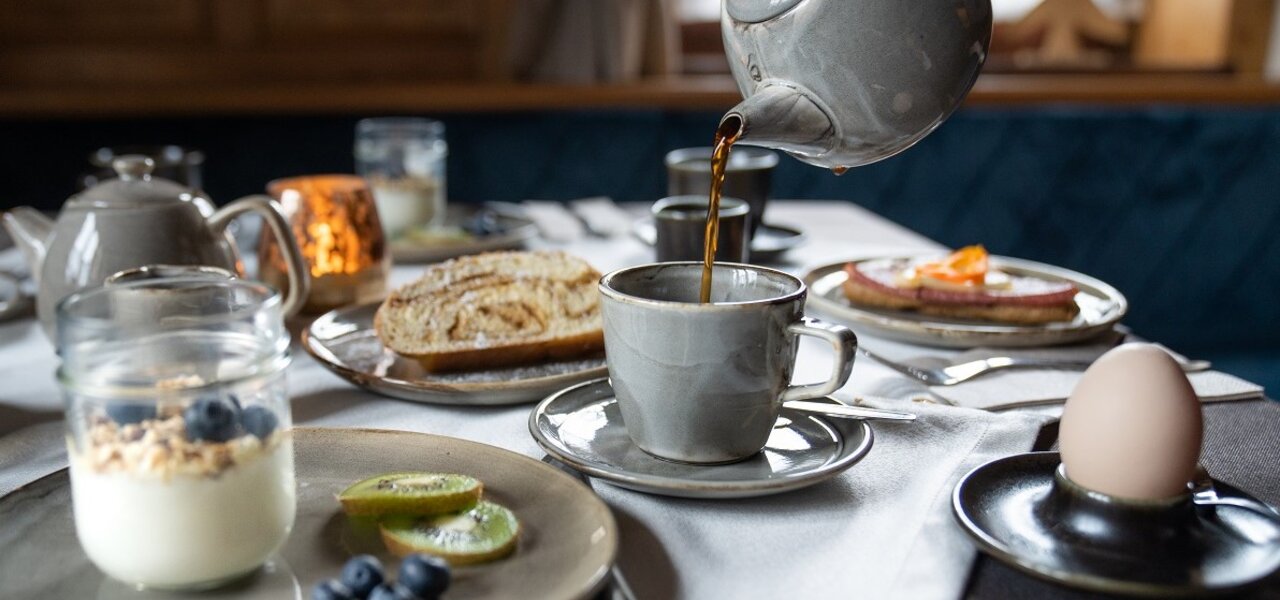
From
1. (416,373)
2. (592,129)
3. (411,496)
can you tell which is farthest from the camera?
(592,129)

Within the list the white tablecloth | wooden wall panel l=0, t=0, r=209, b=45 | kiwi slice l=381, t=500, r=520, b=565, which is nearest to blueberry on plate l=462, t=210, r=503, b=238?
the white tablecloth

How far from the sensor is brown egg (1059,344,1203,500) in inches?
23.0

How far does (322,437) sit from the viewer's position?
2.26 feet

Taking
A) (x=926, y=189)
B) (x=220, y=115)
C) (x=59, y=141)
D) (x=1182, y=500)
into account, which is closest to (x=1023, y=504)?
(x=1182, y=500)

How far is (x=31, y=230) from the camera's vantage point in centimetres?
101

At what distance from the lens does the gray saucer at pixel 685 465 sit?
63 centimetres

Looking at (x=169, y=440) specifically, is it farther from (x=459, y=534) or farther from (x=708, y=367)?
(x=708, y=367)

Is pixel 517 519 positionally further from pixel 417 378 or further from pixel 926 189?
pixel 926 189

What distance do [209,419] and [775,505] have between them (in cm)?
32

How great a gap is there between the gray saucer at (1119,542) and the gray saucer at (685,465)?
89mm

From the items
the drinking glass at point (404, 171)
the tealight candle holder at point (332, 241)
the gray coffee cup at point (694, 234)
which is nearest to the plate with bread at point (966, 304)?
the gray coffee cup at point (694, 234)

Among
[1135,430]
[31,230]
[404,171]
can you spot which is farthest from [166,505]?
[404,171]

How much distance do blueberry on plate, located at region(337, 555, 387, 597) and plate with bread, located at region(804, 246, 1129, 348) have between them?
637 millimetres

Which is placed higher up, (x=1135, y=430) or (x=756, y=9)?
(x=756, y=9)
